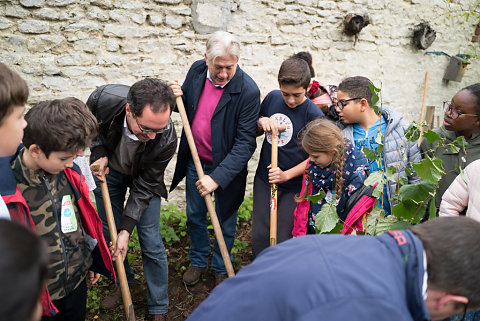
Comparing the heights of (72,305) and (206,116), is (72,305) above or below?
below

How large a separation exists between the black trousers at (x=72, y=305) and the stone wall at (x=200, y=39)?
2.66 metres

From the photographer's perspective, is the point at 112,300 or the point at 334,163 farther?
the point at 112,300

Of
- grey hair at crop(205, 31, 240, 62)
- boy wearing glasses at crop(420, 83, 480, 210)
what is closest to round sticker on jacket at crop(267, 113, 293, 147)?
grey hair at crop(205, 31, 240, 62)

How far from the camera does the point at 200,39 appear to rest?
462 centimetres

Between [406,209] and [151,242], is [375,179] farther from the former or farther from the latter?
[151,242]

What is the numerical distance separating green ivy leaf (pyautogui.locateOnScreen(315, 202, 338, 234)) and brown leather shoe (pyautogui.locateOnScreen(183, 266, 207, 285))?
5.33 feet

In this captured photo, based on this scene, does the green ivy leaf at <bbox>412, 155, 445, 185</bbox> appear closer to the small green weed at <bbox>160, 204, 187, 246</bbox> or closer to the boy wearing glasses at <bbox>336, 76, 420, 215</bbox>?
the boy wearing glasses at <bbox>336, 76, 420, 215</bbox>

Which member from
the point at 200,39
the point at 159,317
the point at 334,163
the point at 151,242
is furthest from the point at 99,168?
the point at 200,39

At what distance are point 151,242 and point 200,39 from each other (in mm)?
2792

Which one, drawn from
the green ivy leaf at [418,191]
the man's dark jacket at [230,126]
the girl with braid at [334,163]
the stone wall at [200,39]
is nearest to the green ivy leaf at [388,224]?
the green ivy leaf at [418,191]

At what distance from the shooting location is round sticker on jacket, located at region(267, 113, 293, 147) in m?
3.17

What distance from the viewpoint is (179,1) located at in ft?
14.4

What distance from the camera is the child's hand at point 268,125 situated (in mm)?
3070

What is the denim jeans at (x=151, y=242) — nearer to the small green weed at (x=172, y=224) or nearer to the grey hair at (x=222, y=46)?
the small green weed at (x=172, y=224)
